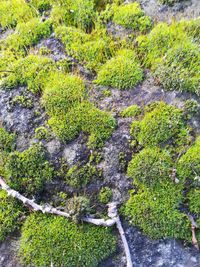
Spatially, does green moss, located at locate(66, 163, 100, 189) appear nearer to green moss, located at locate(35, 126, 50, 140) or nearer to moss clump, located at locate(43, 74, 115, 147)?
moss clump, located at locate(43, 74, 115, 147)

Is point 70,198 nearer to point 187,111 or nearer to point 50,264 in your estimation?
point 50,264

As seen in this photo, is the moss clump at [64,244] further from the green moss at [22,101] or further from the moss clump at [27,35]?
the moss clump at [27,35]

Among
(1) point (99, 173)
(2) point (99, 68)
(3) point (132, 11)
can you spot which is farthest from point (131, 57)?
(1) point (99, 173)

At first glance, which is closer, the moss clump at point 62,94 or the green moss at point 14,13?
the moss clump at point 62,94

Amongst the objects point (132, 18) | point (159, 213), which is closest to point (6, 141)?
point (159, 213)

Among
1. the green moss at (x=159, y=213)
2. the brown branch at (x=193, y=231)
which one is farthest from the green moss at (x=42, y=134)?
the brown branch at (x=193, y=231)
